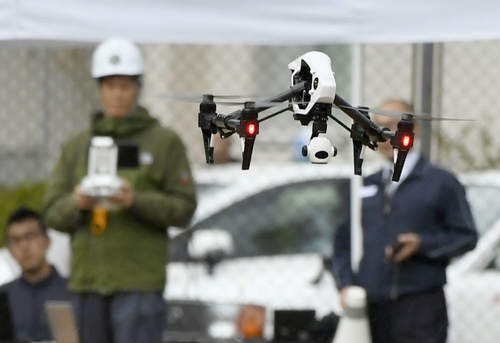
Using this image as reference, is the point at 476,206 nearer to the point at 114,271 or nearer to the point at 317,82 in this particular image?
the point at 114,271

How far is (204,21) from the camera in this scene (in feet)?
14.0

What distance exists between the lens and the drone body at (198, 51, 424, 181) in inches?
86.9

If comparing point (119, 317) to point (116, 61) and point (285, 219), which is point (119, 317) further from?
point (285, 219)

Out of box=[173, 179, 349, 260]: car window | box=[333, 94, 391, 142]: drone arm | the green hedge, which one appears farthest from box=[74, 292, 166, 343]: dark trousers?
the green hedge

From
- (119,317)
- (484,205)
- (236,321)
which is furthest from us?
(484,205)

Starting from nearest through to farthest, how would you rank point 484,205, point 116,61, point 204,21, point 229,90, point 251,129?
point 251,129, point 204,21, point 116,61, point 484,205, point 229,90

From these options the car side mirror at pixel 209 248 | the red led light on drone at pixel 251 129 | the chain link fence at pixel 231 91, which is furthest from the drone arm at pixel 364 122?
the chain link fence at pixel 231 91

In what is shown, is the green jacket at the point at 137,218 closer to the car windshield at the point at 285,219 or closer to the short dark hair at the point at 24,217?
the short dark hair at the point at 24,217

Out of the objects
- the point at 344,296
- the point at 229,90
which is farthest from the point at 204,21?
the point at 229,90

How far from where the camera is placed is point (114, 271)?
4.59m

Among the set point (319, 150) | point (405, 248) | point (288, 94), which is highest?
point (288, 94)

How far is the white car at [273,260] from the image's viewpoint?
567 centimetres

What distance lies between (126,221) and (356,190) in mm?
1414

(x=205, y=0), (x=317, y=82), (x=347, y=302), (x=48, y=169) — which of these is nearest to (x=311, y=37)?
(x=205, y=0)
